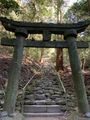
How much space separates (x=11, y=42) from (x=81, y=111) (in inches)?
140

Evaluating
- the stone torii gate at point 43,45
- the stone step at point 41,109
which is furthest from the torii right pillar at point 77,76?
the stone step at point 41,109

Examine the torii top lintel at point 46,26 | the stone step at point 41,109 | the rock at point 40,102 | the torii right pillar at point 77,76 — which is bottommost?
the stone step at point 41,109

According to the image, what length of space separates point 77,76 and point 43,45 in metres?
1.79

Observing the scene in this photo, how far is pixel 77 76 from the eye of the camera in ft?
10.6

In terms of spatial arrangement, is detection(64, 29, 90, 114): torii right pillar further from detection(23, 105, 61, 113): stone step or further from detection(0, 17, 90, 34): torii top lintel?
detection(23, 105, 61, 113): stone step

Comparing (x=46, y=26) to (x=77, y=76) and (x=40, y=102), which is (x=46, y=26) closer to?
(x=77, y=76)

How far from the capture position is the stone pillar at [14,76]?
9.27 feet

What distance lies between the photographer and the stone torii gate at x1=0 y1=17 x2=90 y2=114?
2.97 meters

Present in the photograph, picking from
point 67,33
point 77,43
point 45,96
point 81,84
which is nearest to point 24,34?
point 67,33

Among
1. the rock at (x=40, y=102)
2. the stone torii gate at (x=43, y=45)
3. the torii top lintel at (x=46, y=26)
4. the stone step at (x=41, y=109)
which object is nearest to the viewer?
the stone torii gate at (x=43, y=45)

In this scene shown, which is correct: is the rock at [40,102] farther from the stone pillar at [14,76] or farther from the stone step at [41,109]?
the stone pillar at [14,76]

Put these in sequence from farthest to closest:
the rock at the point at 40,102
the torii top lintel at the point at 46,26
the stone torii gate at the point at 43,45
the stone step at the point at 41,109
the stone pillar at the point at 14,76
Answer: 1. the rock at the point at 40,102
2. the stone step at the point at 41,109
3. the torii top lintel at the point at 46,26
4. the stone torii gate at the point at 43,45
5. the stone pillar at the point at 14,76

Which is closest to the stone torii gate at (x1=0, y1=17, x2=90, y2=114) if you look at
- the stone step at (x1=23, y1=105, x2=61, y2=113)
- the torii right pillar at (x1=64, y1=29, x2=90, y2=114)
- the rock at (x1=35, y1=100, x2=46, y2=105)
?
the torii right pillar at (x1=64, y1=29, x2=90, y2=114)

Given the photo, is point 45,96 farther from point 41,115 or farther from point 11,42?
point 11,42
